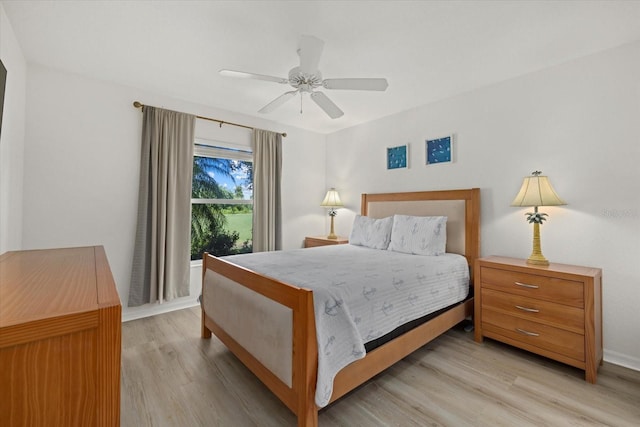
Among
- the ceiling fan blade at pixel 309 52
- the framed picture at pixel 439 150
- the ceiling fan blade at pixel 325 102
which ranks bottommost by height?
the framed picture at pixel 439 150

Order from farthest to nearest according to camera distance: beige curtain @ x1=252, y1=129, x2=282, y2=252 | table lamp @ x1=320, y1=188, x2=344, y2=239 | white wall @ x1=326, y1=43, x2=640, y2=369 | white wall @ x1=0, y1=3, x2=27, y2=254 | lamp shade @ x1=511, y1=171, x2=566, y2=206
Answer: table lamp @ x1=320, y1=188, x2=344, y2=239 → beige curtain @ x1=252, y1=129, x2=282, y2=252 → lamp shade @ x1=511, y1=171, x2=566, y2=206 → white wall @ x1=326, y1=43, x2=640, y2=369 → white wall @ x1=0, y1=3, x2=27, y2=254

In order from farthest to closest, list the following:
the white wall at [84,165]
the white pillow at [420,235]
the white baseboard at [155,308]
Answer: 1. the white baseboard at [155,308]
2. the white pillow at [420,235]
3. the white wall at [84,165]

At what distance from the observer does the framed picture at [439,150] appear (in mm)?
3295

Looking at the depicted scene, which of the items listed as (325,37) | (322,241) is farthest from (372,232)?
(325,37)

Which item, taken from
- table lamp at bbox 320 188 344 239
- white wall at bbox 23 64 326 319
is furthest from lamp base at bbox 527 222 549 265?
white wall at bbox 23 64 326 319

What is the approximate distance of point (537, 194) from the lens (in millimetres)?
2395

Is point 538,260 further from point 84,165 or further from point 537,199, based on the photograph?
point 84,165

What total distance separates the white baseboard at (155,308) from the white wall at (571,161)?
3245 millimetres

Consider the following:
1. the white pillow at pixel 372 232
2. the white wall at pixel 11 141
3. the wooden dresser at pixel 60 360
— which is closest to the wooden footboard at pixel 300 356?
the wooden dresser at pixel 60 360

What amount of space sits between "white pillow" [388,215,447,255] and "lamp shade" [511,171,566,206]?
2.34 feet

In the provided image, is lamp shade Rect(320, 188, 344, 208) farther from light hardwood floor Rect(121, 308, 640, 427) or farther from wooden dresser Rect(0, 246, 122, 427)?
wooden dresser Rect(0, 246, 122, 427)

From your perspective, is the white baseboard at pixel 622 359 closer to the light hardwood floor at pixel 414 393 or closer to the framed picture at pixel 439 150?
the light hardwood floor at pixel 414 393

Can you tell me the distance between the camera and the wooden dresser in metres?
0.63

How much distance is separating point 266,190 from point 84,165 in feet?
6.49
